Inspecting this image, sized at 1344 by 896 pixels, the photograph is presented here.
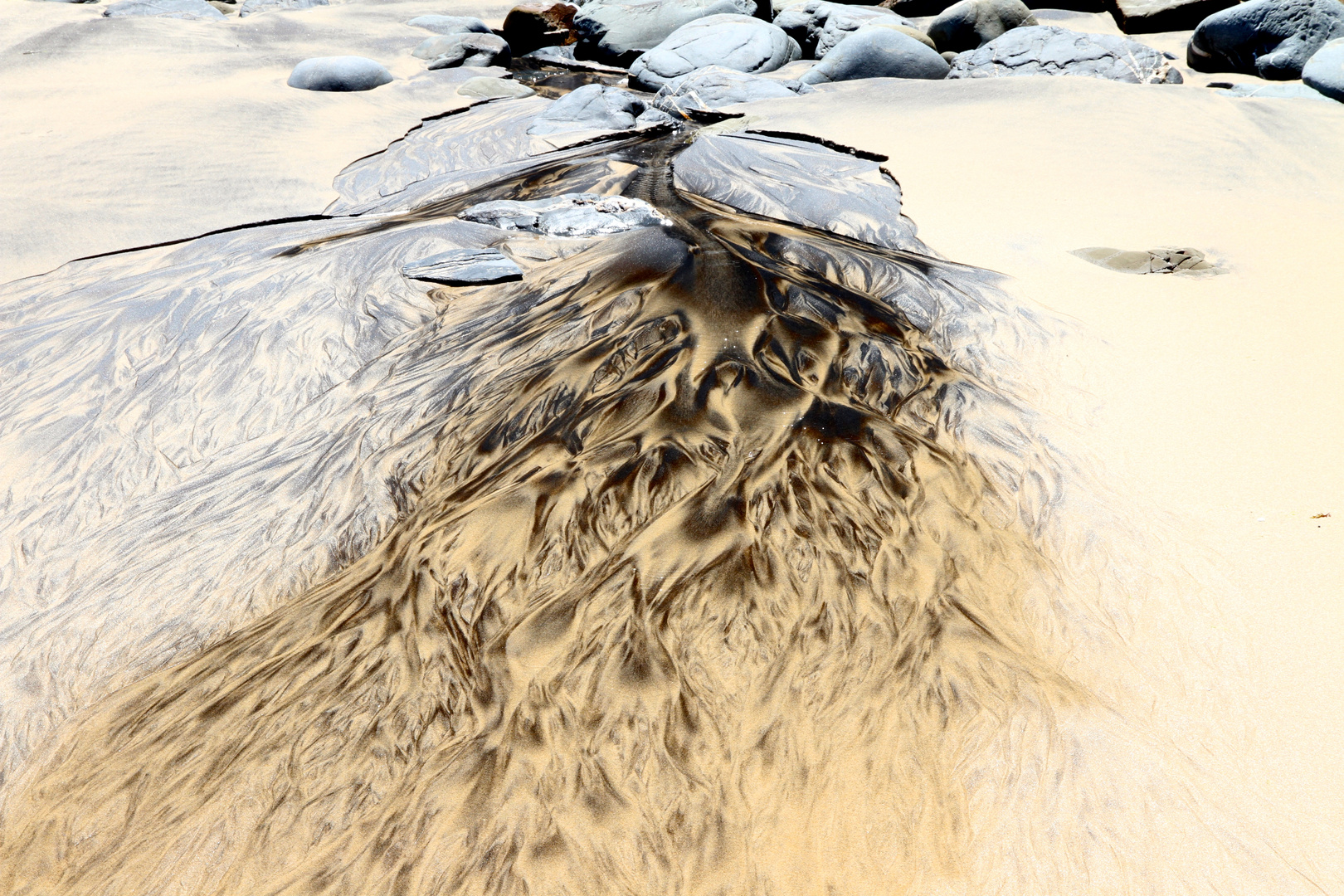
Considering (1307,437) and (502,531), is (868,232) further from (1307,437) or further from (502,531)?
(502,531)

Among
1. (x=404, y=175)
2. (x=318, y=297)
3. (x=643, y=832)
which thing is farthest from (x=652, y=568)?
(x=404, y=175)

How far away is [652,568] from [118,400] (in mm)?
1574

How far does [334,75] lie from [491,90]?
3.53ft

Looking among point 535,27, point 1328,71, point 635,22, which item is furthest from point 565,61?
point 1328,71

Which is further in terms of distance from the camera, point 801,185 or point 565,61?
point 565,61

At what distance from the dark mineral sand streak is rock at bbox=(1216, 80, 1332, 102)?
470 centimetres

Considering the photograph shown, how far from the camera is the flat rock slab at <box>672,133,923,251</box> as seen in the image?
2.82 meters

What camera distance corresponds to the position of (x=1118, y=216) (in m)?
3.05

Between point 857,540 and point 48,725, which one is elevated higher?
point 857,540

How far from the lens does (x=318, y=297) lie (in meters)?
2.35

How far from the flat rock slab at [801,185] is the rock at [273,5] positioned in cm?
766

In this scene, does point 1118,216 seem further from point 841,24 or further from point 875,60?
point 841,24

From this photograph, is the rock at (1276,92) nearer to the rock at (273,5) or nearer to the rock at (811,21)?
the rock at (811,21)

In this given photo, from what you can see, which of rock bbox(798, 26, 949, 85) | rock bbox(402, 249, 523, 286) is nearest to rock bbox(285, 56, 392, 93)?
rock bbox(798, 26, 949, 85)
